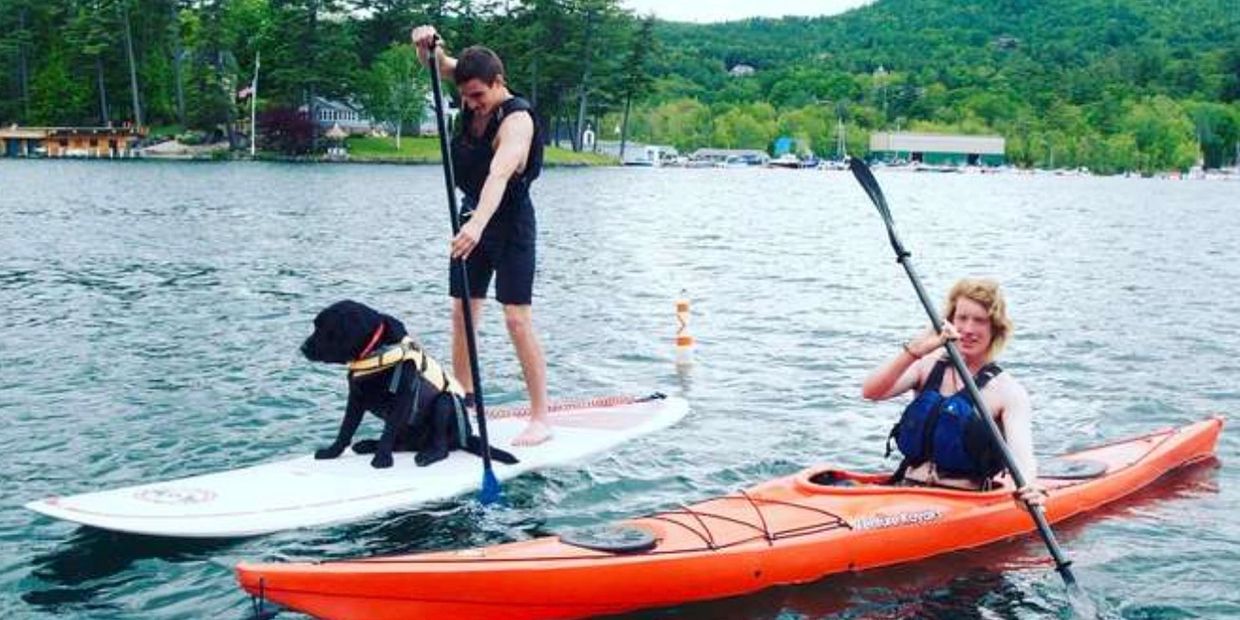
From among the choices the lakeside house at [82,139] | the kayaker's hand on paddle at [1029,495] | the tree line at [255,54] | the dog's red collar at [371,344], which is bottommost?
the kayaker's hand on paddle at [1029,495]

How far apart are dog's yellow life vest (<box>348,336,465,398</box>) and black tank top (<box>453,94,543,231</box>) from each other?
3.73 feet

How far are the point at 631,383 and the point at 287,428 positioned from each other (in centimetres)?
435

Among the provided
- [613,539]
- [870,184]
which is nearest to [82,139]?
[870,184]

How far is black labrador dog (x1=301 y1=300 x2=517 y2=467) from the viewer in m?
7.80

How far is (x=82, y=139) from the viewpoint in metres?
96.1

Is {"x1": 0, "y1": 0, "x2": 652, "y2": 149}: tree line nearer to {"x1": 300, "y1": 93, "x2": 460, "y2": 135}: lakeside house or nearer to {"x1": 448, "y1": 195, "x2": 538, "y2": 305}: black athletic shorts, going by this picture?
{"x1": 300, "y1": 93, "x2": 460, "y2": 135}: lakeside house

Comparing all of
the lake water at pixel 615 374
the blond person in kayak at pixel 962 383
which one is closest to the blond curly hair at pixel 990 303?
the blond person in kayak at pixel 962 383

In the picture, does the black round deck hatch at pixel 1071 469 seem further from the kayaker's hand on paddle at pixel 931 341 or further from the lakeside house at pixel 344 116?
the lakeside house at pixel 344 116

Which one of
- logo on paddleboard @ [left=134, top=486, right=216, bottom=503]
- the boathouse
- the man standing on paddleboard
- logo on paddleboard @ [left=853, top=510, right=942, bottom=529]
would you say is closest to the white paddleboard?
logo on paddleboard @ [left=134, top=486, right=216, bottom=503]

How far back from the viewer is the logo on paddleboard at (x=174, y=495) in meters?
7.32

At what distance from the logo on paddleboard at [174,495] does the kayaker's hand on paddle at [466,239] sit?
216cm

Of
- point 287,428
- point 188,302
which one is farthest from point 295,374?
point 188,302

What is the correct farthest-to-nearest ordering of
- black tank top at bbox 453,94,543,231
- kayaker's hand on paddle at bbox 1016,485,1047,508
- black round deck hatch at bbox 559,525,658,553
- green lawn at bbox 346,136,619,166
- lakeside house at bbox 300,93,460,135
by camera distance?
1. lakeside house at bbox 300,93,460,135
2. green lawn at bbox 346,136,619,166
3. black tank top at bbox 453,94,543,231
4. kayaker's hand on paddle at bbox 1016,485,1047,508
5. black round deck hatch at bbox 559,525,658,553

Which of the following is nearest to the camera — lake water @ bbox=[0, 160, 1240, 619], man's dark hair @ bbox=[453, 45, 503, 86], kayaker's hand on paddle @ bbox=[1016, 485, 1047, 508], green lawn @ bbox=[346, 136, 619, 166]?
kayaker's hand on paddle @ bbox=[1016, 485, 1047, 508]
